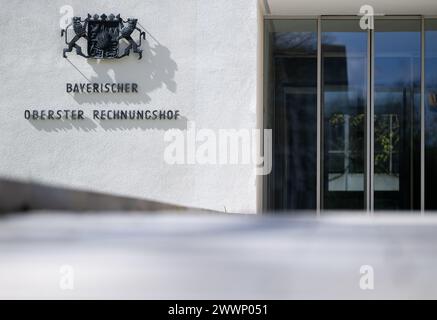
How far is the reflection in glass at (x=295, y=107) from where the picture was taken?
39.1 feet

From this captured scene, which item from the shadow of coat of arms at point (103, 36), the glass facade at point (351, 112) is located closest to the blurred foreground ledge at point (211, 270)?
the shadow of coat of arms at point (103, 36)

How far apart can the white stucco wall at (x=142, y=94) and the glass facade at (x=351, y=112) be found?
3.59 ft

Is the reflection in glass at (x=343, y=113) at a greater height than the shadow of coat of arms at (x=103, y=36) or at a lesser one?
lesser

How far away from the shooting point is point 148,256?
0.60 m

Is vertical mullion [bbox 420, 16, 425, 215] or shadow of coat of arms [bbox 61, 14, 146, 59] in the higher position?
shadow of coat of arms [bbox 61, 14, 146, 59]

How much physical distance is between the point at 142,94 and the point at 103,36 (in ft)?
3.73

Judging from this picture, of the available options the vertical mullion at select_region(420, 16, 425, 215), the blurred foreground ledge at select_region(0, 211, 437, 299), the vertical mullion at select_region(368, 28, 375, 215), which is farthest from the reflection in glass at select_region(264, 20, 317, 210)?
the blurred foreground ledge at select_region(0, 211, 437, 299)

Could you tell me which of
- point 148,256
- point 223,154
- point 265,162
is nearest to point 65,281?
point 148,256

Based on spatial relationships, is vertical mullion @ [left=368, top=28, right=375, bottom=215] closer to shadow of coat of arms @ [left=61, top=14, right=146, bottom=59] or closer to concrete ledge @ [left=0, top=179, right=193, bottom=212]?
shadow of coat of arms @ [left=61, top=14, right=146, bottom=59]

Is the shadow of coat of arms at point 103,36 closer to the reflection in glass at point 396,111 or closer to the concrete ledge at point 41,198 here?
the reflection in glass at point 396,111

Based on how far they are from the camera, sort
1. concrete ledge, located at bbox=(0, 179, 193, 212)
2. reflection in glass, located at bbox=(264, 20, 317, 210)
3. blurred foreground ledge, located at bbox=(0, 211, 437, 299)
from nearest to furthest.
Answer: blurred foreground ledge, located at bbox=(0, 211, 437, 299), concrete ledge, located at bbox=(0, 179, 193, 212), reflection in glass, located at bbox=(264, 20, 317, 210)

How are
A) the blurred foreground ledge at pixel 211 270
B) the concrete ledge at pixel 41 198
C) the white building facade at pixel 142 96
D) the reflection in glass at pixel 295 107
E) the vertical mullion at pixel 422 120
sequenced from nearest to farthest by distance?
the blurred foreground ledge at pixel 211 270, the concrete ledge at pixel 41 198, the white building facade at pixel 142 96, the vertical mullion at pixel 422 120, the reflection in glass at pixel 295 107

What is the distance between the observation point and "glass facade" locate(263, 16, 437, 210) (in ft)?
38.8

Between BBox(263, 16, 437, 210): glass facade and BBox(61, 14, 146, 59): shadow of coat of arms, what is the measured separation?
2.42m
